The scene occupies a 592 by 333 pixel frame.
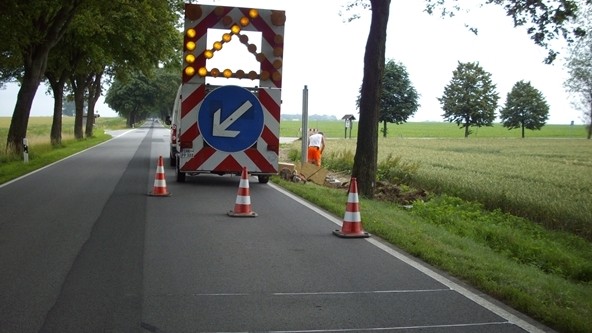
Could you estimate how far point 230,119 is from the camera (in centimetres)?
1517

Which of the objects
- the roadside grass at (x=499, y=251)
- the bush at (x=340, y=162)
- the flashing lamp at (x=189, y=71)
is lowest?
the roadside grass at (x=499, y=251)

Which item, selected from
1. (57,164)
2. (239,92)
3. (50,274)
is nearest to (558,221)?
(239,92)

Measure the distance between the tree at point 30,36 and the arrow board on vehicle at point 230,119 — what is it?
10004mm

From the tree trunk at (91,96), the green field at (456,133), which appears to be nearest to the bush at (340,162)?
the tree trunk at (91,96)

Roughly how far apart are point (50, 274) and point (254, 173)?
9.21 m

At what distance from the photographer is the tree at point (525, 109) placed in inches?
4149

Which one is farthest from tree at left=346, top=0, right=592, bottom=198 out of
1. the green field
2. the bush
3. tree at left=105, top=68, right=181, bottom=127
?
tree at left=105, top=68, right=181, bottom=127

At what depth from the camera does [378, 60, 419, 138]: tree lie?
264 ft

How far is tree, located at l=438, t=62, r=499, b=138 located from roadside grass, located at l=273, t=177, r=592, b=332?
8531cm

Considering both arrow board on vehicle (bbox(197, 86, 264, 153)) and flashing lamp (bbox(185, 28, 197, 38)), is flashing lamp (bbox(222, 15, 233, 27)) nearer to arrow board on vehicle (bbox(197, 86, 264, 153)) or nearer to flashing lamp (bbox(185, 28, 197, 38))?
flashing lamp (bbox(185, 28, 197, 38))

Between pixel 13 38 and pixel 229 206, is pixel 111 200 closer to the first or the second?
pixel 229 206

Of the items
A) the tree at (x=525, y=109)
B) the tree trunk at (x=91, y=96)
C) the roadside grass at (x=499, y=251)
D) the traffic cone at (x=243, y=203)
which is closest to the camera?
the roadside grass at (x=499, y=251)

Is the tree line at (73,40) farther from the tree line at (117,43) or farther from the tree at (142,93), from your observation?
the tree at (142,93)

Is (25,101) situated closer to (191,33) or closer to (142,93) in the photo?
(191,33)
